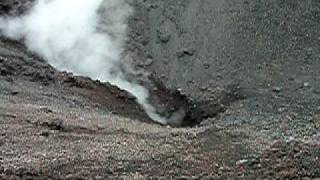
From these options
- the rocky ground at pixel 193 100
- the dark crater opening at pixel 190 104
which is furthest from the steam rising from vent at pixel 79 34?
the dark crater opening at pixel 190 104

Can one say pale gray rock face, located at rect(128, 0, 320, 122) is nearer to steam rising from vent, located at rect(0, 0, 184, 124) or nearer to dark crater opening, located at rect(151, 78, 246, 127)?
dark crater opening, located at rect(151, 78, 246, 127)

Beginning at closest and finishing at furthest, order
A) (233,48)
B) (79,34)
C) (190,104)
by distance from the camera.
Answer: (190,104) → (233,48) → (79,34)

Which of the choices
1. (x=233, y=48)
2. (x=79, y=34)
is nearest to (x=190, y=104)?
(x=233, y=48)

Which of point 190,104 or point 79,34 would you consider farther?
point 79,34

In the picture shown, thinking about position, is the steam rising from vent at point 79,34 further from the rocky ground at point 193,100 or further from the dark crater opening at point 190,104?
the dark crater opening at point 190,104

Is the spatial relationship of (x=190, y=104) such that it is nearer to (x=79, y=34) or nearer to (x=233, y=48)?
(x=233, y=48)
